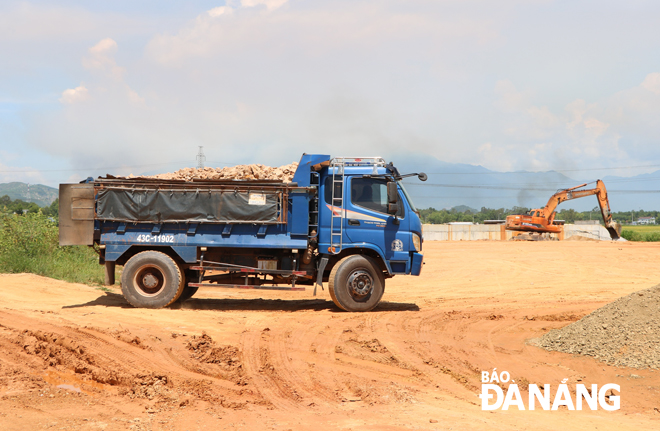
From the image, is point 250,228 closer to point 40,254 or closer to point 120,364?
point 120,364

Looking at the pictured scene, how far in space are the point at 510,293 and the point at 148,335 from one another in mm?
12315

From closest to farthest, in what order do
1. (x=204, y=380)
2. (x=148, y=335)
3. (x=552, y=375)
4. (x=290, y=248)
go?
(x=204, y=380)
(x=552, y=375)
(x=148, y=335)
(x=290, y=248)

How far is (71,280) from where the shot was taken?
1562cm

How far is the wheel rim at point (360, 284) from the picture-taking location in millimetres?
11805

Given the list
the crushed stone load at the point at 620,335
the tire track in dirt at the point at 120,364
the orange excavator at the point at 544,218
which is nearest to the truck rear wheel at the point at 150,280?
the tire track in dirt at the point at 120,364

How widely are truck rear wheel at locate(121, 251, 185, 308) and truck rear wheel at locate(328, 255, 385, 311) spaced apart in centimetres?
349

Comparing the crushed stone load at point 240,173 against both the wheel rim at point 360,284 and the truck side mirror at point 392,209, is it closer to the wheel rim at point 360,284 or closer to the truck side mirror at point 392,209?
the truck side mirror at point 392,209

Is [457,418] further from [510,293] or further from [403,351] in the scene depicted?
[510,293]

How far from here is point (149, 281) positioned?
38.4ft

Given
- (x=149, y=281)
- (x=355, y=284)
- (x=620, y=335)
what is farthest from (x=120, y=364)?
(x=620, y=335)

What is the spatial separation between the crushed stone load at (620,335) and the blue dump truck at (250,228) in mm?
3686

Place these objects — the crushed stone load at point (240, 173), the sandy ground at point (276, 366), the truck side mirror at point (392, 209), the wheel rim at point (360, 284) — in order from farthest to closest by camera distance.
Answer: the crushed stone load at point (240, 173)
the wheel rim at point (360, 284)
the truck side mirror at point (392, 209)
the sandy ground at point (276, 366)

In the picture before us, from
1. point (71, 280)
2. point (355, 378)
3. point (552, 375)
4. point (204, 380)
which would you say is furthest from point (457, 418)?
point (71, 280)

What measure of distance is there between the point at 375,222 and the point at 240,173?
4.97m
